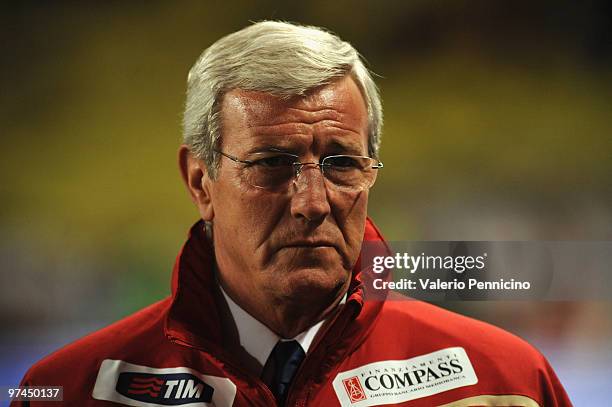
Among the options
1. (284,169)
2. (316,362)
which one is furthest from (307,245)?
(316,362)

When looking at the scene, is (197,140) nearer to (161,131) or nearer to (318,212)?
(161,131)

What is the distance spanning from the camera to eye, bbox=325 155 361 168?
2.03 m

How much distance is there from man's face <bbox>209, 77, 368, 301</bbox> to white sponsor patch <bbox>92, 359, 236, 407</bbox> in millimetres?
267

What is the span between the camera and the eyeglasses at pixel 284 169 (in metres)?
2.01

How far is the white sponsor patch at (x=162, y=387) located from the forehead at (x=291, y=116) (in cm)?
61

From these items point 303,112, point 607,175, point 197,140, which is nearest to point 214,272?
point 197,140

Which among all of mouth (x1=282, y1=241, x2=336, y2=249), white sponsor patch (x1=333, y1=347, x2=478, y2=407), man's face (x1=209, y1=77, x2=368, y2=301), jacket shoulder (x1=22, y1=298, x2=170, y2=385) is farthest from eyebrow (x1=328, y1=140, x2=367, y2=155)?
jacket shoulder (x1=22, y1=298, x2=170, y2=385)

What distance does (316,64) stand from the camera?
6.66 ft

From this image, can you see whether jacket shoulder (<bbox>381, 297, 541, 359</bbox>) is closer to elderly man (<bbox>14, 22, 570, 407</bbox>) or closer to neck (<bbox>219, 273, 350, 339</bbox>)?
elderly man (<bbox>14, 22, 570, 407</bbox>)

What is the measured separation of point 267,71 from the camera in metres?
2.02

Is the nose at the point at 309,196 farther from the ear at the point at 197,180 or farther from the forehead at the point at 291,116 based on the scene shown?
the ear at the point at 197,180

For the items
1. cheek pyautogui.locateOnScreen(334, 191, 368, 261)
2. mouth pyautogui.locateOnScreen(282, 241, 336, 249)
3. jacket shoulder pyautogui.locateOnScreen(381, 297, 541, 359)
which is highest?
cheek pyautogui.locateOnScreen(334, 191, 368, 261)

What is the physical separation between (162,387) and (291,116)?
768 millimetres

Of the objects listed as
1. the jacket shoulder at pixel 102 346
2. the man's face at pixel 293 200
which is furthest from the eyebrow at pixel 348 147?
the jacket shoulder at pixel 102 346
